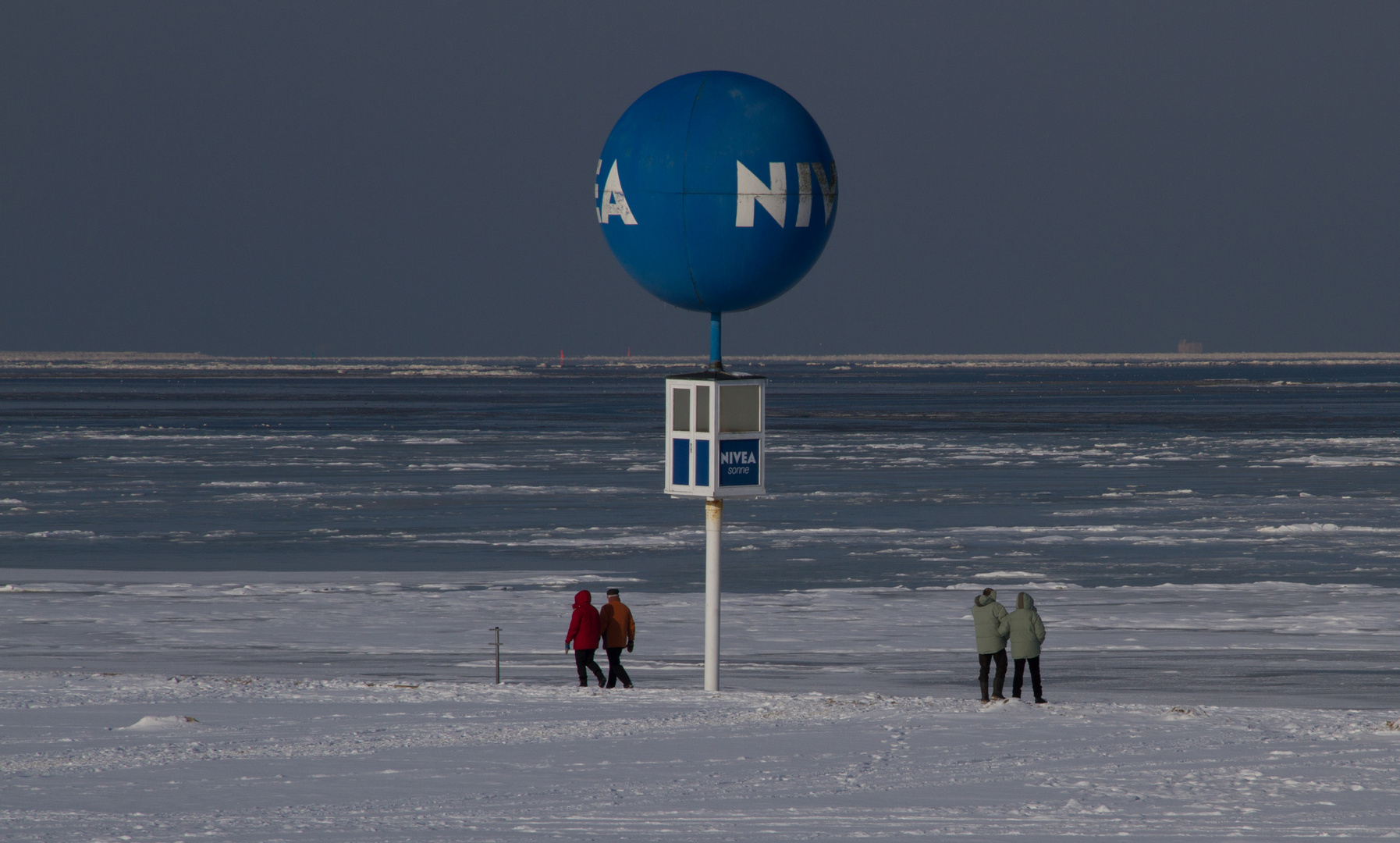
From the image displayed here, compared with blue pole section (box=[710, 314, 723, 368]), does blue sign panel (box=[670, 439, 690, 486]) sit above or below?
below

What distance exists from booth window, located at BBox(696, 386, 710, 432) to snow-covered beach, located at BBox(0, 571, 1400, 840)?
7.34ft

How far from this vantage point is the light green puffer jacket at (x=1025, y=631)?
13281mm

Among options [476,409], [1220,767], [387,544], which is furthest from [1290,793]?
[476,409]

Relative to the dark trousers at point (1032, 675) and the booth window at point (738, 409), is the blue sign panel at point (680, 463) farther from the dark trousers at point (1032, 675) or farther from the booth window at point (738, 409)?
the dark trousers at point (1032, 675)

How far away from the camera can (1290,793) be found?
341 inches

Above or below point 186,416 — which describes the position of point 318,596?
below

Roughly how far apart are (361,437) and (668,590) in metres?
39.3

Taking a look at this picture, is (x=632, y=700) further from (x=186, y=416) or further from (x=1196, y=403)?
(x=1196, y=403)

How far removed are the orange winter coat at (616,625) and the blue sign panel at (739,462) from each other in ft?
6.02

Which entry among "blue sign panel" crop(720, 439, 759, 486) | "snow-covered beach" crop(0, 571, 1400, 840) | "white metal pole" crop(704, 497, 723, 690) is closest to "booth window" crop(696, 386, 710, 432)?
"blue sign panel" crop(720, 439, 759, 486)

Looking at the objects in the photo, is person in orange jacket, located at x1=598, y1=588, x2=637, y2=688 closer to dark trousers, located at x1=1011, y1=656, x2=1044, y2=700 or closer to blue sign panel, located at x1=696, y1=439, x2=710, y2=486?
blue sign panel, located at x1=696, y1=439, x2=710, y2=486

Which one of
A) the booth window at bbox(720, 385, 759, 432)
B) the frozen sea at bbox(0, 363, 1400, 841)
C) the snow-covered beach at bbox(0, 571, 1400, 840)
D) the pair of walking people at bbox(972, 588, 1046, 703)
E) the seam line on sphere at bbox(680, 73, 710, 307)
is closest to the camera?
the snow-covered beach at bbox(0, 571, 1400, 840)

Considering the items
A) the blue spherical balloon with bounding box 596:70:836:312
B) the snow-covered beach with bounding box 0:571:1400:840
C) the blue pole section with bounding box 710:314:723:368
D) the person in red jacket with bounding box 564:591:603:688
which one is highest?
the blue spherical balloon with bounding box 596:70:836:312

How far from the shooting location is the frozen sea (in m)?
8.34
